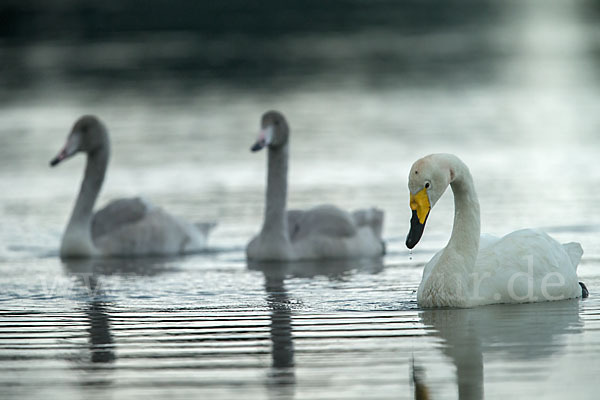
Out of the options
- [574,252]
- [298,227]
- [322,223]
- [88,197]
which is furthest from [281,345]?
[88,197]

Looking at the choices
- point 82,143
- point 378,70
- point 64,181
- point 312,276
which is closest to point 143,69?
point 378,70

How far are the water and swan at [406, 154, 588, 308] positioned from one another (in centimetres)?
17

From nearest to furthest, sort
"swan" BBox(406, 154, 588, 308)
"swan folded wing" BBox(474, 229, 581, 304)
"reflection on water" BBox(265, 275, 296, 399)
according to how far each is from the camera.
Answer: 1. "reflection on water" BBox(265, 275, 296, 399)
2. "swan" BBox(406, 154, 588, 308)
3. "swan folded wing" BBox(474, 229, 581, 304)

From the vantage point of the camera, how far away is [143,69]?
4312 centimetres

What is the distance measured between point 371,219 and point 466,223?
466cm

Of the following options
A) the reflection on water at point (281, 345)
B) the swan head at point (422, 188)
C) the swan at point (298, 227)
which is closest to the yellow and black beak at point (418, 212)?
the swan head at point (422, 188)

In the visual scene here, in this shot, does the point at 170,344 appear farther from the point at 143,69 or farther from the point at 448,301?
the point at 143,69

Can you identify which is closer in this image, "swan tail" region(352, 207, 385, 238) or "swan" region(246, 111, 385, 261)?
"swan" region(246, 111, 385, 261)

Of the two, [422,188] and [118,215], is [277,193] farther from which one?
[422,188]

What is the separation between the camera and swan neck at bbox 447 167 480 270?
1108 cm

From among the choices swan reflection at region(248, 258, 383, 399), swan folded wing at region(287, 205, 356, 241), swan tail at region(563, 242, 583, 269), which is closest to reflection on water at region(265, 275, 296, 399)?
swan reflection at region(248, 258, 383, 399)

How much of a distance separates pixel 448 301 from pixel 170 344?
2.43m

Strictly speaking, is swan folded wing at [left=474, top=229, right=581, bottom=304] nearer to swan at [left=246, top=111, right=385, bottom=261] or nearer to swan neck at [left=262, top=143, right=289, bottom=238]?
swan at [left=246, top=111, right=385, bottom=261]

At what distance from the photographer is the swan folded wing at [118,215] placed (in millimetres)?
16703
